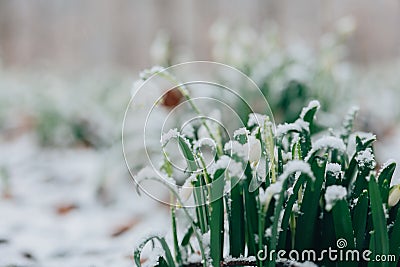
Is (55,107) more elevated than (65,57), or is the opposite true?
(65,57)

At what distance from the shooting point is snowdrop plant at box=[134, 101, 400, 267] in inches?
32.4

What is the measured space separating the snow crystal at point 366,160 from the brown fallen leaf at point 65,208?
3.65 ft

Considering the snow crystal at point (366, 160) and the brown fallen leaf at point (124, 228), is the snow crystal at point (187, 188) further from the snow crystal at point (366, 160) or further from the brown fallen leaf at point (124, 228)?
the brown fallen leaf at point (124, 228)

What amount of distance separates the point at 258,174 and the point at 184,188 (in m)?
0.13

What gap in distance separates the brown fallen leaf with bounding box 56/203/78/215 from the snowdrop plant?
0.89m

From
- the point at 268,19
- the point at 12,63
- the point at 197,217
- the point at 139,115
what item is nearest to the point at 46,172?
the point at 139,115

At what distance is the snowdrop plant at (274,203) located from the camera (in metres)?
0.82

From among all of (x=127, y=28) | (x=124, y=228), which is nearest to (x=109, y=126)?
(x=124, y=228)

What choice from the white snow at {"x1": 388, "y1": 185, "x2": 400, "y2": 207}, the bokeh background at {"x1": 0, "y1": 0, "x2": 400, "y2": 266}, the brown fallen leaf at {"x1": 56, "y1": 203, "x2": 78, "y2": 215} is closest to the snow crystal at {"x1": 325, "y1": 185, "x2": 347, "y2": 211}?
the white snow at {"x1": 388, "y1": 185, "x2": 400, "y2": 207}

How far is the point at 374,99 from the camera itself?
2.96 meters

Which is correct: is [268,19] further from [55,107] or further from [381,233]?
[381,233]

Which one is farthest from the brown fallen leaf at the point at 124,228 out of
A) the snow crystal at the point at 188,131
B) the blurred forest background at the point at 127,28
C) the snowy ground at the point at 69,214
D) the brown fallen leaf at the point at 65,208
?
the blurred forest background at the point at 127,28

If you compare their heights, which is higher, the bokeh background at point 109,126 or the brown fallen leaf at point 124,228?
the bokeh background at point 109,126

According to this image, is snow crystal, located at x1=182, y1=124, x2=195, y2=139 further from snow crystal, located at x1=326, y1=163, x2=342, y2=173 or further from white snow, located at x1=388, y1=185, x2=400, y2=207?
white snow, located at x1=388, y1=185, x2=400, y2=207
